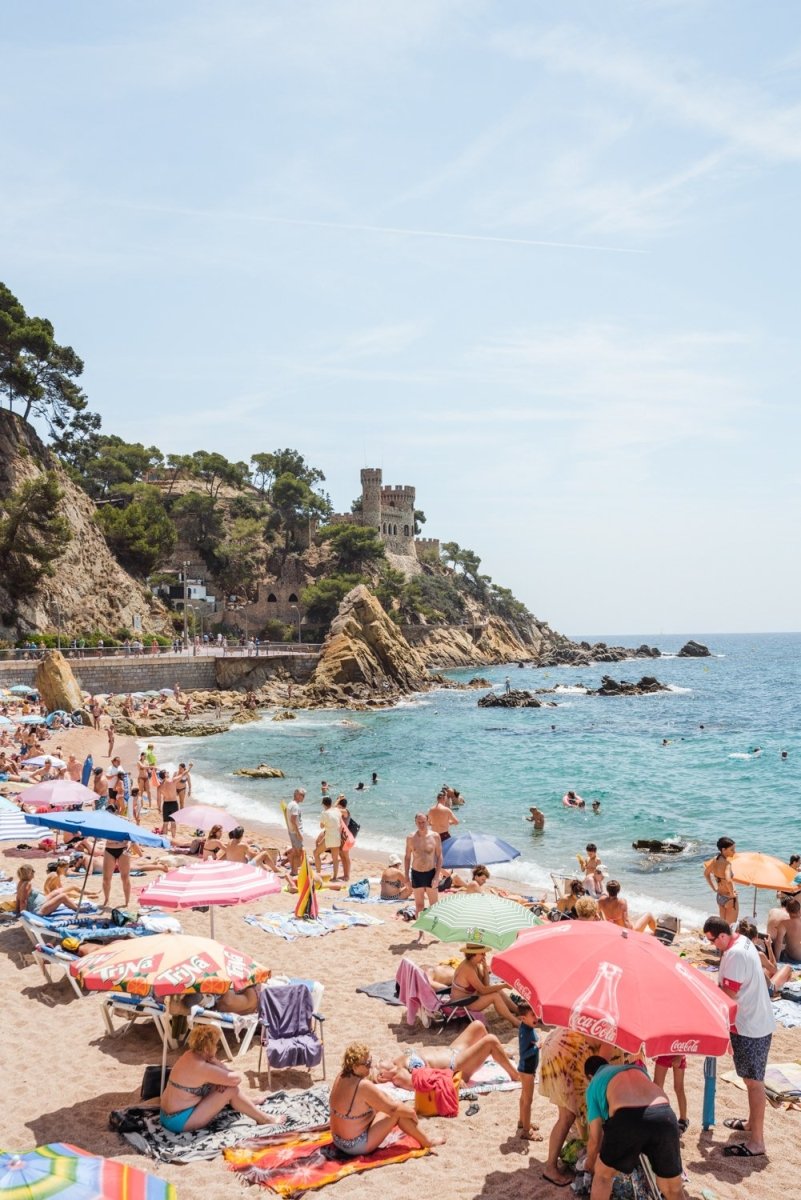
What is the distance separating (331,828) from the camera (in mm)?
15117

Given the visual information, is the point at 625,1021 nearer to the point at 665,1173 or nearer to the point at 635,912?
the point at 665,1173

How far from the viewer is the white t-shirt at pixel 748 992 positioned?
593 cm

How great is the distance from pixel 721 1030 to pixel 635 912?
31.6 ft

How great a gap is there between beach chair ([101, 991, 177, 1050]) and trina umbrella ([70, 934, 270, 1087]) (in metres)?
0.30

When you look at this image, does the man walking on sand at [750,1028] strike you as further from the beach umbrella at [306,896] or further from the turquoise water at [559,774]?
the turquoise water at [559,774]

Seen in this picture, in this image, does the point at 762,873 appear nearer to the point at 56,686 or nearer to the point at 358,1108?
the point at 358,1108

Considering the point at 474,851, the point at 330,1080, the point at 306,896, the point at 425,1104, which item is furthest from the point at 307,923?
the point at 425,1104

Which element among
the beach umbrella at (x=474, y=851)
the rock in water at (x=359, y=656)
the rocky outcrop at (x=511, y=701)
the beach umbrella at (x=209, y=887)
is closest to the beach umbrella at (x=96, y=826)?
the beach umbrella at (x=209, y=887)

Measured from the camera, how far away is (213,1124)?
6.15 metres

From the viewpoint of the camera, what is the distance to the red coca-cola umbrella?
4754 millimetres

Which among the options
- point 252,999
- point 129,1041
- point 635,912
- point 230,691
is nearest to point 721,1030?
point 252,999

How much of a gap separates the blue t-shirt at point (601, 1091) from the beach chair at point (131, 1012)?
11.4 feet

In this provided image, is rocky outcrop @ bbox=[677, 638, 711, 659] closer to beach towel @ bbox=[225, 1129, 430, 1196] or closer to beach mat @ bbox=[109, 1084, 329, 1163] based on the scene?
beach mat @ bbox=[109, 1084, 329, 1163]

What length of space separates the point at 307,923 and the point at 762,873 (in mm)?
5574
